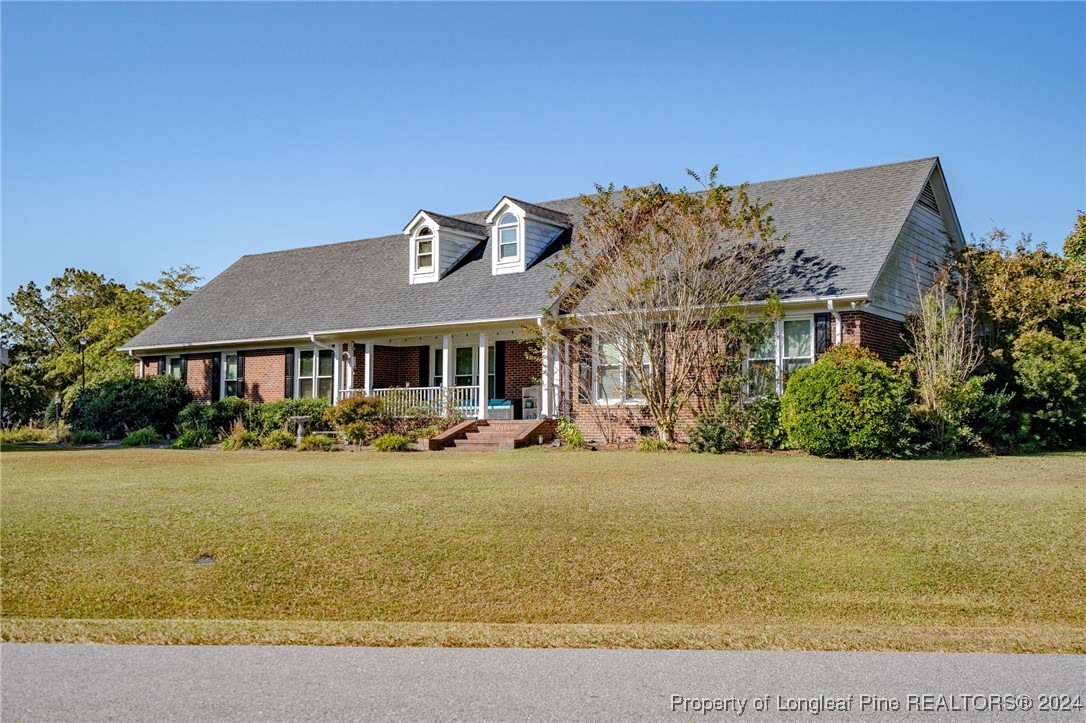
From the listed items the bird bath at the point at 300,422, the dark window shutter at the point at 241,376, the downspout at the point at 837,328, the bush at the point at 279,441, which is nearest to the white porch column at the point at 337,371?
the bird bath at the point at 300,422

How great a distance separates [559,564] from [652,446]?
1017cm

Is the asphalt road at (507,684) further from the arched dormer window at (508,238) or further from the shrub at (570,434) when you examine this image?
the arched dormer window at (508,238)

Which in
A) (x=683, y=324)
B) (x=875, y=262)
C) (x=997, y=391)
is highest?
(x=875, y=262)

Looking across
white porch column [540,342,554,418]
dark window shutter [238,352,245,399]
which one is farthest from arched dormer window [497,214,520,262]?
dark window shutter [238,352,245,399]

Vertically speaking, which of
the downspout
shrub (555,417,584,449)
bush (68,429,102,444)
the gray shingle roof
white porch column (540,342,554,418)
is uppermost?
the gray shingle roof

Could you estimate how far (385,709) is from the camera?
4.81 m

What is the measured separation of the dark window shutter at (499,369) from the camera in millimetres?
23898

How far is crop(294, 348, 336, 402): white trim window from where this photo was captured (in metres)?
26.0

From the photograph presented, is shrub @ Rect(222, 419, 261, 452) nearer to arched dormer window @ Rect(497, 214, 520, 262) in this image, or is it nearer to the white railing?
the white railing

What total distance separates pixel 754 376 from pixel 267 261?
19400 mm

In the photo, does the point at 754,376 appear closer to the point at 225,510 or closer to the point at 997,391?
the point at 997,391

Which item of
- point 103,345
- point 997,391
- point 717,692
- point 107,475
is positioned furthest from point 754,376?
point 103,345

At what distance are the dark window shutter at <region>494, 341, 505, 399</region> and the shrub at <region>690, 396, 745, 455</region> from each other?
278 inches

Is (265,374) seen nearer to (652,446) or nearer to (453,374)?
(453,374)
